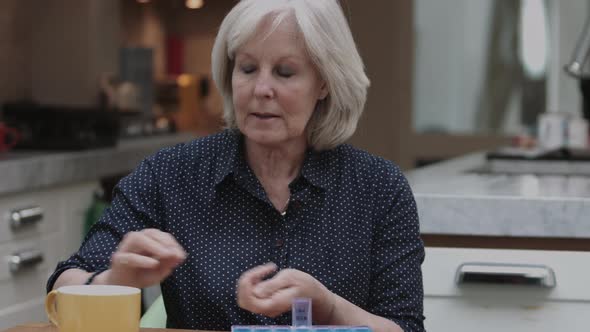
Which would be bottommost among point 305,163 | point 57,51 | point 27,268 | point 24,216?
point 27,268

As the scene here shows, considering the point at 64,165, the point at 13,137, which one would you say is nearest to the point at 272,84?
the point at 64,165

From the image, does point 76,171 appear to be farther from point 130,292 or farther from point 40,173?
point 130,292

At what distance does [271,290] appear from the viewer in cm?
138

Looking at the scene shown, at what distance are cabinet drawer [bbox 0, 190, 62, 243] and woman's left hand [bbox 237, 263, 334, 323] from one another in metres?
2.19

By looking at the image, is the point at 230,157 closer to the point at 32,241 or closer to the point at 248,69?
the point at 248,69

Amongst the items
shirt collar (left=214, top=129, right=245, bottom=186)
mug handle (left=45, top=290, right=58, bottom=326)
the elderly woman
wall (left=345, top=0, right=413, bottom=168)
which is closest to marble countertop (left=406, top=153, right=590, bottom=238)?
the elderly woman

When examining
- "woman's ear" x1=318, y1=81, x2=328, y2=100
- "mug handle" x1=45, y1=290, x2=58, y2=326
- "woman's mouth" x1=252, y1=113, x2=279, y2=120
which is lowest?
"mug handle" x1=45, y1=290, x2=58, y2=326

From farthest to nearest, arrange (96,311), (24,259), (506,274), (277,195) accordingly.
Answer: (24,259) < (506,274) < (277,195) < (96,311)

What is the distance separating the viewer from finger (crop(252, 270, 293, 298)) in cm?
137

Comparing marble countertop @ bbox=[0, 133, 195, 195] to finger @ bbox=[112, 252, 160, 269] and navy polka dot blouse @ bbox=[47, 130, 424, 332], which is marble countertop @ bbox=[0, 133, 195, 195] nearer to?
navy polka dot blouse @ bbox=[47, 130, 424, 332]

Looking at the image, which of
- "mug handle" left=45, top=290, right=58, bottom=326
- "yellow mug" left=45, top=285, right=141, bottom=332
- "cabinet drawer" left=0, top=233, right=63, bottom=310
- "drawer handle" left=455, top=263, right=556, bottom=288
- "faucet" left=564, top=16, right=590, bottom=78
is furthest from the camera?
"cabinet drawer" left=0, top=233, right=63, bottom=310

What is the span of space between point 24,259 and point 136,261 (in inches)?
87.2

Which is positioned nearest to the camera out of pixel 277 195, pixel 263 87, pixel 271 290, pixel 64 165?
pixel 271 290

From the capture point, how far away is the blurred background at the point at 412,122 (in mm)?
2309
